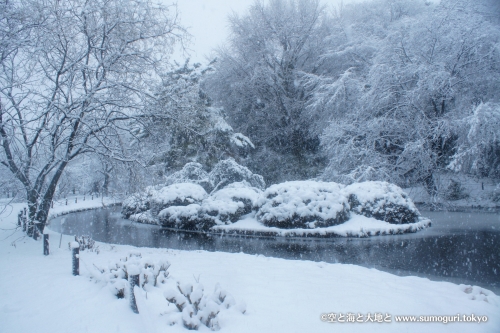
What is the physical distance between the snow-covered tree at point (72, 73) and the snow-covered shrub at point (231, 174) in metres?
10.2

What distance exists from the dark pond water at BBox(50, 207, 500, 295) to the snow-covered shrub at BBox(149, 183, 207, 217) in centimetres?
102

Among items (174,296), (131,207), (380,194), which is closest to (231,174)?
(131,207)

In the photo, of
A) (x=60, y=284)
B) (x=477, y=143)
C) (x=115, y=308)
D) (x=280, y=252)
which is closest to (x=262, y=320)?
(x=115, y=308)

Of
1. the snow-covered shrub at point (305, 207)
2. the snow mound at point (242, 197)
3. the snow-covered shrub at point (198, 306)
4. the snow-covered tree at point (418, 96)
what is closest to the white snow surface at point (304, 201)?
the snow-covered shrub at point (305, 207)

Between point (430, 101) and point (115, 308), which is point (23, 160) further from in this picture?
point (430, 101)

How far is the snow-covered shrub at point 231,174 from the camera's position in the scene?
19.3 m

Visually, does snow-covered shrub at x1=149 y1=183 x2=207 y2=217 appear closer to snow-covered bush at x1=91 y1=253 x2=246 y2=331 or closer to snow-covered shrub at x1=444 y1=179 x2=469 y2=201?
snow-covered bush at x1=91 y1=253 x2=246 y2=331

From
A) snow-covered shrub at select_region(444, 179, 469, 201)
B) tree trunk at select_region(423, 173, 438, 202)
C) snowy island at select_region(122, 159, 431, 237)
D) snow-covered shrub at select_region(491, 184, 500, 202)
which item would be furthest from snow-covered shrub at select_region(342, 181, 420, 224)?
snow-covered shrub at select_region(444, 179, 469, 201)

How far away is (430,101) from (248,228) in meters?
12.9

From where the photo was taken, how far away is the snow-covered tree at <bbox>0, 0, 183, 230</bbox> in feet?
26.0

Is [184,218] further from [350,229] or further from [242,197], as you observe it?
[350,229]

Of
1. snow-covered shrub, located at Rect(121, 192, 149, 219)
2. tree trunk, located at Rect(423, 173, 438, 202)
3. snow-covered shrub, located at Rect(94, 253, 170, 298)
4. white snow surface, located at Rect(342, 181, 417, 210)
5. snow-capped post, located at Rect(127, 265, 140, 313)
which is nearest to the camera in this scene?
snow-capped post, located at Rect(127, 265, 140, 313)

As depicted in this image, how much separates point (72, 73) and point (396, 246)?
906 centimetres

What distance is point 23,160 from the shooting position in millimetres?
8156
